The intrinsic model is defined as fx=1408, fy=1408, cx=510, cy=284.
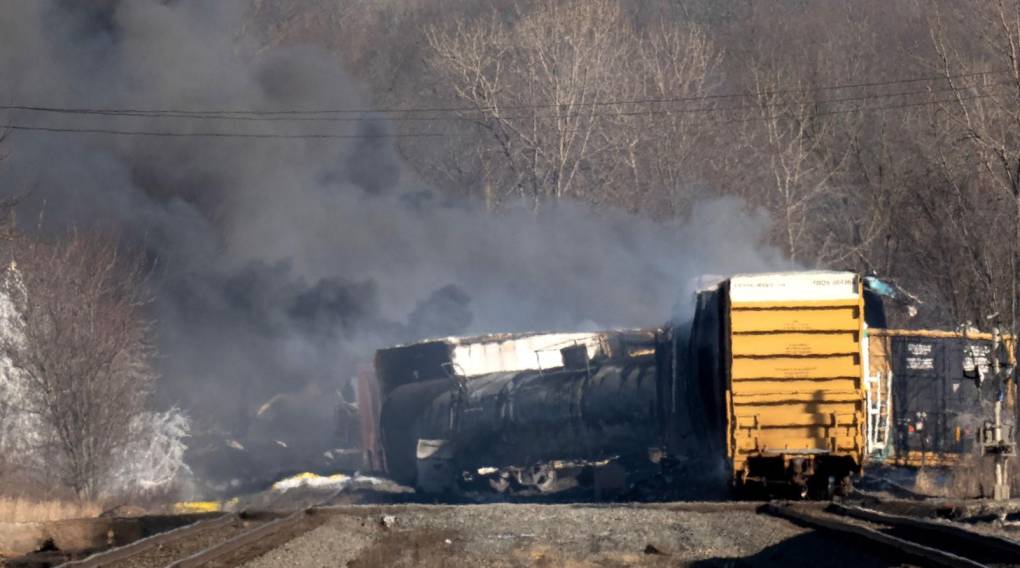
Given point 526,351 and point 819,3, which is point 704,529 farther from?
point 819,3

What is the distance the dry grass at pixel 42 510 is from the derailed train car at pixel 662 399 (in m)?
6.61

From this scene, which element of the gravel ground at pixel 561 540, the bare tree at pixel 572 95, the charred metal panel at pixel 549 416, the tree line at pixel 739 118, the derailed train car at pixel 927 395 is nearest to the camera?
the gravel ground at pixel 561 540

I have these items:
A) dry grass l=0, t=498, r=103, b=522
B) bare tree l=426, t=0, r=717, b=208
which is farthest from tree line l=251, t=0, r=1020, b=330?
dry grass l=0, t=498, r=103, b=522

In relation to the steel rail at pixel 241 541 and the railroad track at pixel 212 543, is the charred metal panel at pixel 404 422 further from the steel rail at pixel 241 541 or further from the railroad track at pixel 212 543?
the steel rail at pixel 241 541

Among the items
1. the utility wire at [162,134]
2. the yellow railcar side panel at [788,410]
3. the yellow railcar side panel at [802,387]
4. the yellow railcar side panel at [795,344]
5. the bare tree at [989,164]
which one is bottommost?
the yellow railcar side panel at [788,410]

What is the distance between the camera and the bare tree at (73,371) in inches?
1115

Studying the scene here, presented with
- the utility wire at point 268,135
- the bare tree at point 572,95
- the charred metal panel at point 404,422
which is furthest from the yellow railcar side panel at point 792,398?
the bare tree at point 572,95

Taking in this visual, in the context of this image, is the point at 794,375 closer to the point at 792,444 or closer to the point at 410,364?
the point at 792,444

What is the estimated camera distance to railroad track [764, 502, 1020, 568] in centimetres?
1153

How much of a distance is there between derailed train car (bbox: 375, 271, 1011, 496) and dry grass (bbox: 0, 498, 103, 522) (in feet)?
21.7

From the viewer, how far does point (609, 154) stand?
177 ft

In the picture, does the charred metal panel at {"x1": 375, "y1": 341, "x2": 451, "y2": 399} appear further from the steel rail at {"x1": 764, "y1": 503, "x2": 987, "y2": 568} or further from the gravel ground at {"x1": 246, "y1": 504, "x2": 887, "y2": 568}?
the steel rail at {"x1": 764, "y1": 503, "x2": 987, "y2": 568}

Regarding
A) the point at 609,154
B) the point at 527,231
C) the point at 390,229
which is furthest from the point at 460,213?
the point at 609,154

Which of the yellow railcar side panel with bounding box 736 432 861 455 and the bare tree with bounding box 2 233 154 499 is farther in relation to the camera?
the bare tree with bounding box 2 233 154 499
